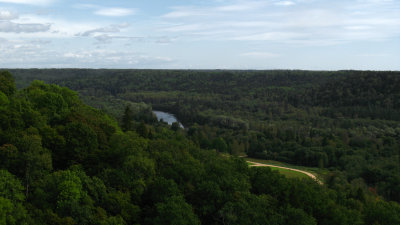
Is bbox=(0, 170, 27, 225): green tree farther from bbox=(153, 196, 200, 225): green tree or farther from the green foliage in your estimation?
the green foliage

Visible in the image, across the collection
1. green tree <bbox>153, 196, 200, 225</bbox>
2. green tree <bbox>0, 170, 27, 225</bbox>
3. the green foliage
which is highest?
the green foliage

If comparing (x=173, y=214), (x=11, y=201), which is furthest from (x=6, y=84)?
(x=173, y=214)

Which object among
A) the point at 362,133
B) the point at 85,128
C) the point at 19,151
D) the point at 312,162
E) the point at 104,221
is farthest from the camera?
the point at 362,133

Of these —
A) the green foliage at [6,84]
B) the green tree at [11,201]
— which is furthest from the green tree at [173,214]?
the green foliage at [6,84]

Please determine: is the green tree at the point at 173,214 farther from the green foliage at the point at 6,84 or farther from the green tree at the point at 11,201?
the green foliage at the point at 6,84

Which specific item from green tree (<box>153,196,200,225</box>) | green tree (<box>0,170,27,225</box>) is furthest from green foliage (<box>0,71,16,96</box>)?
green tree (<box>153,196,200,225</box>)

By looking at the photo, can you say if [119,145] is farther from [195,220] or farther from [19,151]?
[195,220]

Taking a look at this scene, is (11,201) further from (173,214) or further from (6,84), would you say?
(6,84)

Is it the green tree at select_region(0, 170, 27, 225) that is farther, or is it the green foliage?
the green foliage

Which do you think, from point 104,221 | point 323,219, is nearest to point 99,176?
point 104,221

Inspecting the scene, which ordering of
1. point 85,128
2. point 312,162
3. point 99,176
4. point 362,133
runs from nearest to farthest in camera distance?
point 99,176
point 85,128
point 312,162
point 362,133

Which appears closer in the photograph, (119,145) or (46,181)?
(46,181)
